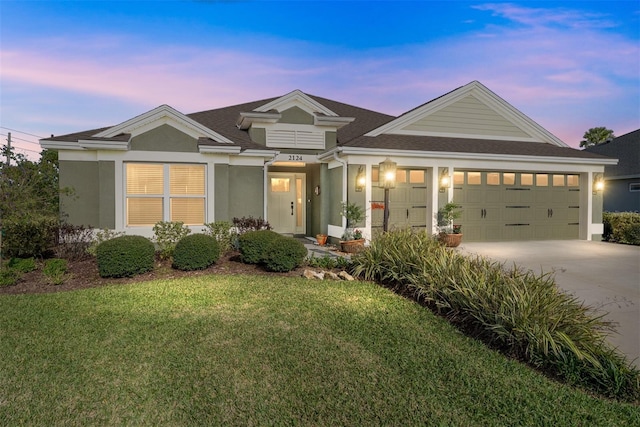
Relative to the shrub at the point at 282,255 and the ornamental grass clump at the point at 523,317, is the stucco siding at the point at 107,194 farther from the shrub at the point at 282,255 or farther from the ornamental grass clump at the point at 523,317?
the ornamental grass clump at the point at 523,317

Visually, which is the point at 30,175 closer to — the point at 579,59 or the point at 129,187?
the point at 129,187

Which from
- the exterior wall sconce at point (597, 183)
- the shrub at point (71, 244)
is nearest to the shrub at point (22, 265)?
the shrub at point (71, 244)

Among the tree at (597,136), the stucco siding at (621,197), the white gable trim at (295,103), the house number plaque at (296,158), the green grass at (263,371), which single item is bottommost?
the green grass at (263,371)

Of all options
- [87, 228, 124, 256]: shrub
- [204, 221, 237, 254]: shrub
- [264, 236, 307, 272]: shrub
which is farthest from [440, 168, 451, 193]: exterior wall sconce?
[87, 228, 124, 256]: shrub

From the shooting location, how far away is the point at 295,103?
40.3 feet

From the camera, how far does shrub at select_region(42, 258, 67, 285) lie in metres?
6.72

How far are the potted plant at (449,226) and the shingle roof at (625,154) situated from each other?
13.6 metres

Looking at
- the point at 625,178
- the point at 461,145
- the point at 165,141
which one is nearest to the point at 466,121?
the point at 461,145

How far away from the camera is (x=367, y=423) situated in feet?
8.96

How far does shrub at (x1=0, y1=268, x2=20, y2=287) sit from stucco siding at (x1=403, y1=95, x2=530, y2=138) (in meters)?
11.2

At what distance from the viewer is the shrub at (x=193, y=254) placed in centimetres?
734

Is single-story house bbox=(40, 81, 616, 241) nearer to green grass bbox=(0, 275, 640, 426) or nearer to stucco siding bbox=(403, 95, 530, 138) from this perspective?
stucco siding bbox=(403, 95, 530, 138)

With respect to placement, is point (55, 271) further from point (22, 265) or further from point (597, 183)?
point (597, 183)

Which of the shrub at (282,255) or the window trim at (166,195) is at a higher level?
the window trim at (166,195)
